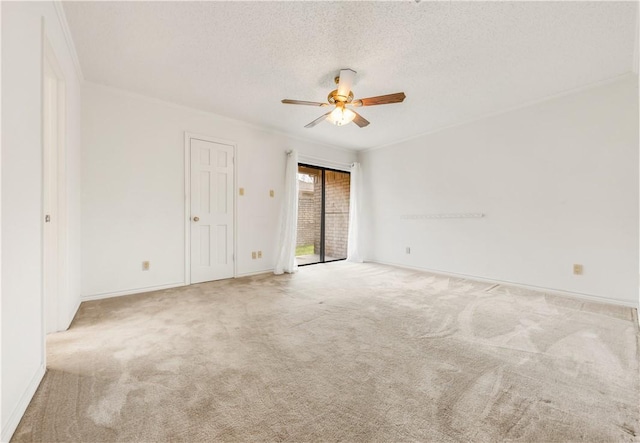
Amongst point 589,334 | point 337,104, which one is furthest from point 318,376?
point 337,104

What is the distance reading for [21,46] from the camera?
4.34 feet

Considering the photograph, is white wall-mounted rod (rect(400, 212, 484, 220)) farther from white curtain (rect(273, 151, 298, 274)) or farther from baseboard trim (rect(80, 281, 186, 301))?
baseboard trim (rect(80, 281, 186, 301))

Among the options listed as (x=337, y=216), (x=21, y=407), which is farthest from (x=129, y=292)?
(x=337, y=216)

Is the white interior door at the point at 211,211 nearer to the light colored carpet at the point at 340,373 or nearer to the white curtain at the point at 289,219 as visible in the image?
the white curtain at the point at 289,219

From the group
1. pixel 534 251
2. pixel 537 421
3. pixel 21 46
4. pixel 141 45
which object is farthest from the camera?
pixel 534 251

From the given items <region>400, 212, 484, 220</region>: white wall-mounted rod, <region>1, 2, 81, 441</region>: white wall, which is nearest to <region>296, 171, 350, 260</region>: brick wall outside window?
<region>400, 212, 484, 220</region>: white wall-mounted rod

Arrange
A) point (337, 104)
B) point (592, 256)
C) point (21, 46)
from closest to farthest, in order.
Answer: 1. point (21, 46)
2. point (337, 104)
3. point (592, 256)

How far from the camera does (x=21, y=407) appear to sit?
3.98ft

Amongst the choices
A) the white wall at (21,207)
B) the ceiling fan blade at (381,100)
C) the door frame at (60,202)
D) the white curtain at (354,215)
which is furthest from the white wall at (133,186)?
the white curtain at (354,215)

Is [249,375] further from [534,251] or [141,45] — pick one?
[534,251]

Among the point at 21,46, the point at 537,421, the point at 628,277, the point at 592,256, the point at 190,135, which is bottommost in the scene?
the point at 537,421

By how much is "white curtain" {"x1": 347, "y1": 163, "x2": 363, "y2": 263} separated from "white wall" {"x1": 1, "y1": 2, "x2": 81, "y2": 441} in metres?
4.57

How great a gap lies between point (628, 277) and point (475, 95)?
253cm

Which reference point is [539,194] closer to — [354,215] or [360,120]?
[360,120]
